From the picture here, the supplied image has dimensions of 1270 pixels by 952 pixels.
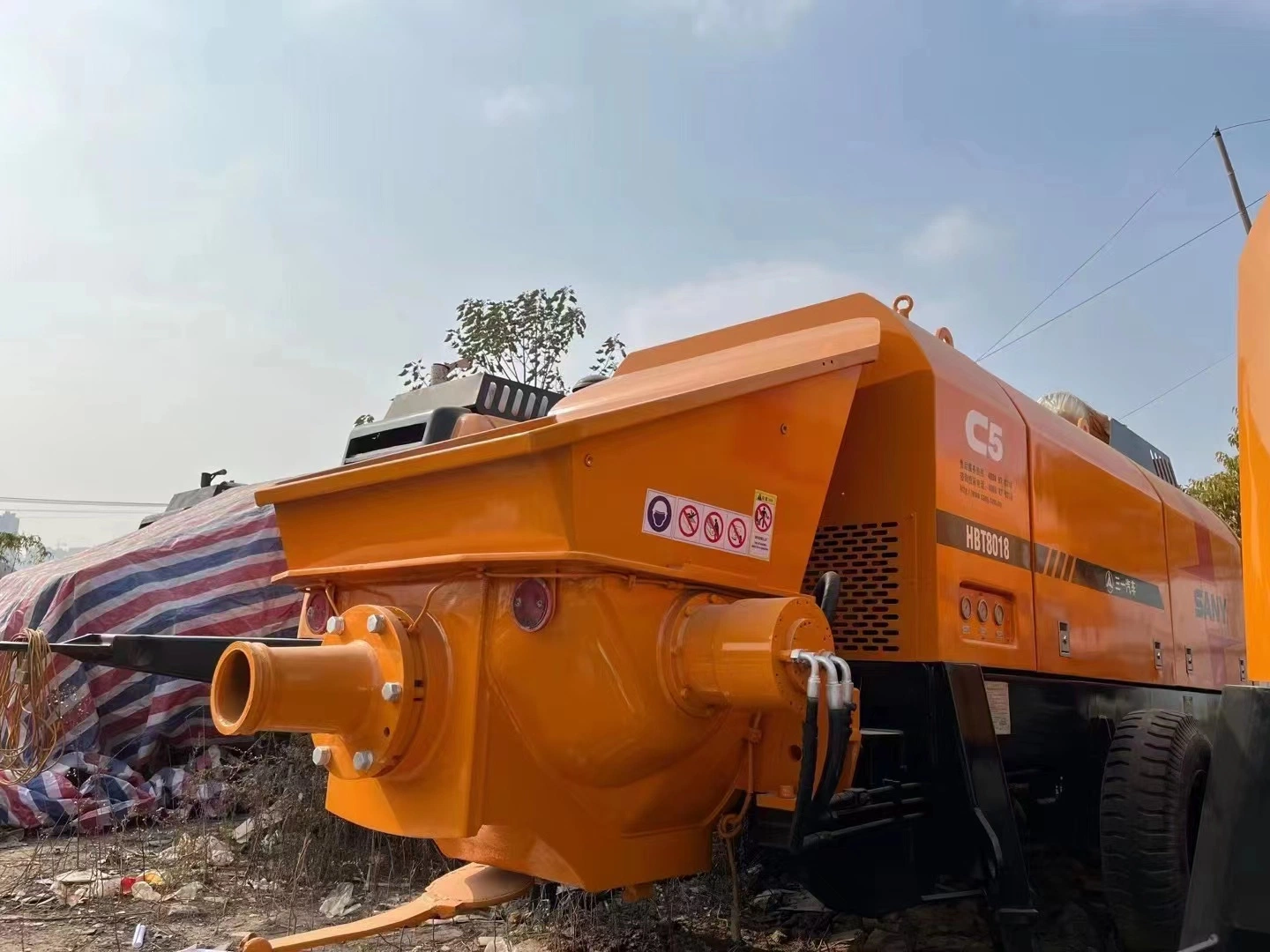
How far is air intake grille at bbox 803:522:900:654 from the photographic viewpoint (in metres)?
3.44

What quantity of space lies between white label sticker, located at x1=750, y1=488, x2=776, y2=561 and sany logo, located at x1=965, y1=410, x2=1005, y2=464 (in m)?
1.01

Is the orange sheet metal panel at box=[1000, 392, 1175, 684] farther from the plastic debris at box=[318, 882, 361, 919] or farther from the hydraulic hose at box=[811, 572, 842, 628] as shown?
the plastic debris at box=[318, 882, 361, 919]

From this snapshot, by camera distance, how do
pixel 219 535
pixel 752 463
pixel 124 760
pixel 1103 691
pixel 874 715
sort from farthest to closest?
pixel 219 535 < pixel 124 760 < pixel 1103 691 < pixel 874 715 < pixel 752 463

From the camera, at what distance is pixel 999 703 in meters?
3.62

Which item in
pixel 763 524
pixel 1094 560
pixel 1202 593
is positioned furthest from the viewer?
pixel 1202 593

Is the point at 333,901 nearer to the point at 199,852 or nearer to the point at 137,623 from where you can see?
the point at 199,852

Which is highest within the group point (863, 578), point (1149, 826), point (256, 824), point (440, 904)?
point (863, 578)

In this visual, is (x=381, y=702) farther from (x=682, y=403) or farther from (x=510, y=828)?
(x=682, y=403)

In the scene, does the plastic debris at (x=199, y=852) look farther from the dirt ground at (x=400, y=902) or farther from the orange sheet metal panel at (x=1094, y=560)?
the orange sheet metal panel at (x=1094, y=560)

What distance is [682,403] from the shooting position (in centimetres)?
268

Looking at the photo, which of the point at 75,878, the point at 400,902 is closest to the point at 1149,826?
the point at 400,902

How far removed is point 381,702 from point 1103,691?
3237mm

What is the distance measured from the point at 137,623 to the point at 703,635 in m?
5.50

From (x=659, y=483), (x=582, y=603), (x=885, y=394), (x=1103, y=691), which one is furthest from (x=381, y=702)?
(x=1103, y=691)
